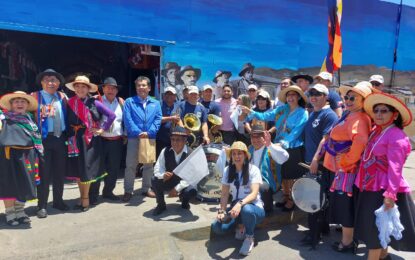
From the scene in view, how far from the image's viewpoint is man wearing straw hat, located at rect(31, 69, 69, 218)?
4637 millimetres

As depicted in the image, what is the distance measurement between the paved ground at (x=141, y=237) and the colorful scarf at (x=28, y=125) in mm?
1037

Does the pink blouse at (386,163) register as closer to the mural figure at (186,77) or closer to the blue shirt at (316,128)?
the blue shirt at (316,128)

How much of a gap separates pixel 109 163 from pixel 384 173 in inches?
150

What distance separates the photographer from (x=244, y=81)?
8781 millimetres

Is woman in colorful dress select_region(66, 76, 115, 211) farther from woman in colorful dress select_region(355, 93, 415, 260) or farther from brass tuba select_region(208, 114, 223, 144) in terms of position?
woman in colorful dress select_region(355, 93, 415, 260)

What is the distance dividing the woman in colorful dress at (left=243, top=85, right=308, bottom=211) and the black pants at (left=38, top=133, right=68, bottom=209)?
9.91 ft

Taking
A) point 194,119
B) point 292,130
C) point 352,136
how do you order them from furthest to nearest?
1. point 194,119
2. point 292,130
3. point 352,136

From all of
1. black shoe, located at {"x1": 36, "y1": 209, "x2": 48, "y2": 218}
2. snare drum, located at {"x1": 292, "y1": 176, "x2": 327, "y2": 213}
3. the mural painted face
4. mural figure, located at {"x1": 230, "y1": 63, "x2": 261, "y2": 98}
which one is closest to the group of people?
black shoe, located at {"x1": 36, "y1": 209, "x2": 48, "y2": 218}

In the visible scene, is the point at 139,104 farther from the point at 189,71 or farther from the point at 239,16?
the point at 239,16

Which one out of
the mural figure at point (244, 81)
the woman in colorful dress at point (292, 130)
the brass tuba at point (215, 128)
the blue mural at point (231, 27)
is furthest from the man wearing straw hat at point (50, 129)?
the mural figure at point (244, 81)

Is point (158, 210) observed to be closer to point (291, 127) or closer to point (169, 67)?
point (291, 127)

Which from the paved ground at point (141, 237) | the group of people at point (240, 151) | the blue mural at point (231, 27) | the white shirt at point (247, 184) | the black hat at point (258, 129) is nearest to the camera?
the group of people at point (240, 151)

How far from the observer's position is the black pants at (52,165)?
184 inches

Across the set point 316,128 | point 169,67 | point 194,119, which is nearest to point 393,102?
point 316,128
